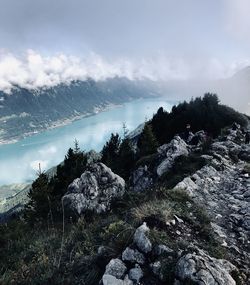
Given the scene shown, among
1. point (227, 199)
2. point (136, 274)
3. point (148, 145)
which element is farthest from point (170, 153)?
point (136, 274)

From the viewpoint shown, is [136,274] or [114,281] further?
[136,274]

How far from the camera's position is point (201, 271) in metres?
8.14

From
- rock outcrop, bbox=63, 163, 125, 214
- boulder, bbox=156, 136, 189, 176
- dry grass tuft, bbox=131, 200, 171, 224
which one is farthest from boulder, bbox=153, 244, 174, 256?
boulder, bbox=156, 136, 189, 176

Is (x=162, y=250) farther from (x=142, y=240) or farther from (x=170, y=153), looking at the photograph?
(x=170, y=153)

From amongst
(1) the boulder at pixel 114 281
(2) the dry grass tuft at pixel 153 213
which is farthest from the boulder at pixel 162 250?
(2) the dry grass tuft at pixel 153 213

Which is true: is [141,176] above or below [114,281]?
below

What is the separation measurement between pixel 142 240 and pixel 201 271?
193 centimetres

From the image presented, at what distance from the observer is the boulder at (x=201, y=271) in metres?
7.99

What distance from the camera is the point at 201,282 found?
7891mm

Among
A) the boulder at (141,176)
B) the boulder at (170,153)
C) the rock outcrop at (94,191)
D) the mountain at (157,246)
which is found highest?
the mountain at (157,246)

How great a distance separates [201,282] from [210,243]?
117 inches

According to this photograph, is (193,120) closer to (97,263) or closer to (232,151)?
(232,151)

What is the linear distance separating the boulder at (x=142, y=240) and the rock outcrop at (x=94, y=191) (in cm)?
1280

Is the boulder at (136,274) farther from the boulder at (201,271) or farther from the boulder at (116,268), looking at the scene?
the boulder at (201,271)
